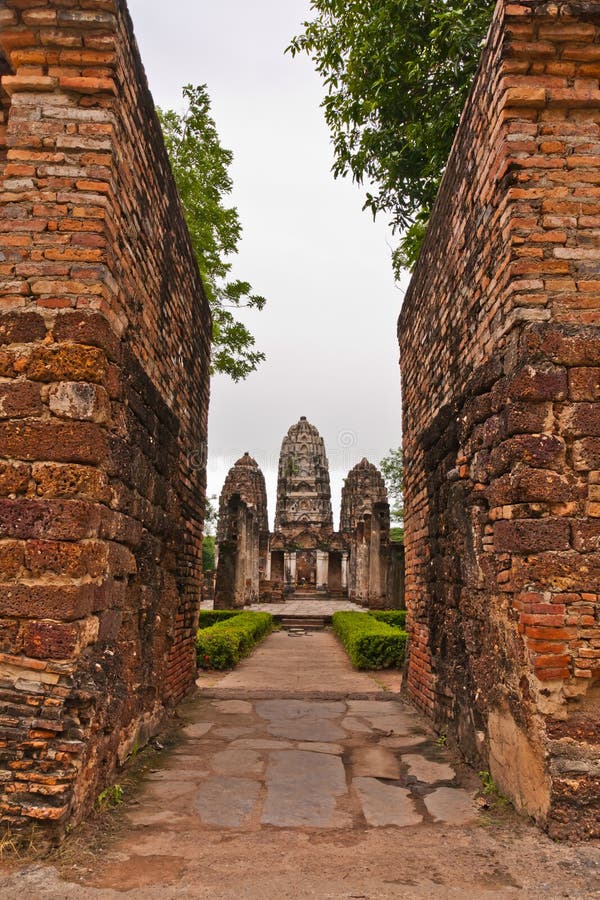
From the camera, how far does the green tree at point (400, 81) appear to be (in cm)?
841

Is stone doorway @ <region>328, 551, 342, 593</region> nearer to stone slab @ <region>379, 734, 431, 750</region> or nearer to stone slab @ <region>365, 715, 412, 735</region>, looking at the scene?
stone slab @ <region>365, 715, 412, 735</region>

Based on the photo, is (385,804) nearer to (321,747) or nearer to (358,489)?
(321,747)

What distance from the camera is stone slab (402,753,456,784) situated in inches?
179

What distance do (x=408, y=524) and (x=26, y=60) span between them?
5.92 m

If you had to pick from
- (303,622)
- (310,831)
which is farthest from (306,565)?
(310,831)

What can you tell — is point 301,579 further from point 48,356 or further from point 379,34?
point 48,356

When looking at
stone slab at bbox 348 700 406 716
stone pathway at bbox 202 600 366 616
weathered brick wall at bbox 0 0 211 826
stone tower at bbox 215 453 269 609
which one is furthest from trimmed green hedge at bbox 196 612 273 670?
stone pathway at bbox 202 600 366 616

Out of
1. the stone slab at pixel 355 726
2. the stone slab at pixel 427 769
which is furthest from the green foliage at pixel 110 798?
the stone slab at pixel 355 726

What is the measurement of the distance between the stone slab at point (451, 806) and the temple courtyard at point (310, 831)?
13 mm

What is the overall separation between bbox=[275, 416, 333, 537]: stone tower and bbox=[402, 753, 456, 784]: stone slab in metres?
38.4

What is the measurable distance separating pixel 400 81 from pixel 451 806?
9096mm

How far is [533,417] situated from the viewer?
3758 mm

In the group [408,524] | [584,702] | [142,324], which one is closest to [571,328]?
[584,702]

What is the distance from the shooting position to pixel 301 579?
131 ft
